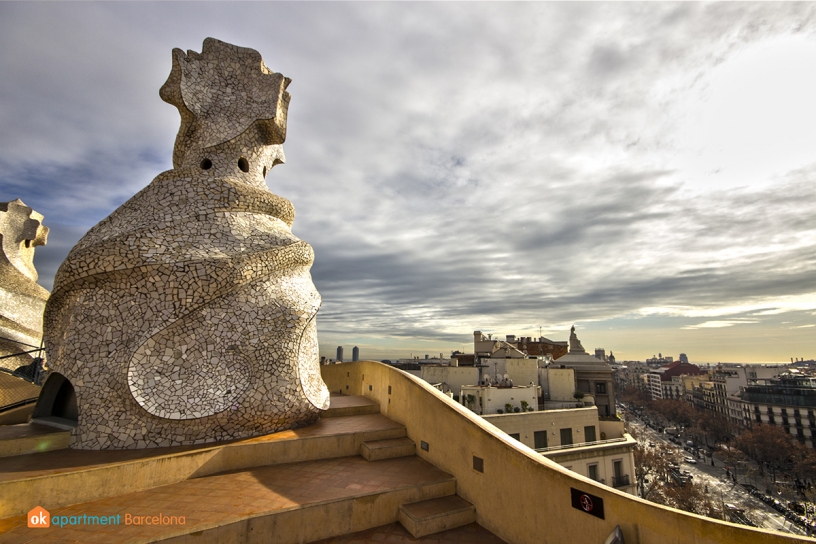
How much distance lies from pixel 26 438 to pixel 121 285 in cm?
284

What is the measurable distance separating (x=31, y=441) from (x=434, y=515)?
6853 millimetres

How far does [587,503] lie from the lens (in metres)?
3.91

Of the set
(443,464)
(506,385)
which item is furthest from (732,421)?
(443,464)

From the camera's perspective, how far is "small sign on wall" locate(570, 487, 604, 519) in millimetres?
3799

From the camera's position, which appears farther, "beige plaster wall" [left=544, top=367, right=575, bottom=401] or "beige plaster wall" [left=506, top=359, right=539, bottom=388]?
"beige plaster wall" [left=506, top=359, right=539, bottom=388]

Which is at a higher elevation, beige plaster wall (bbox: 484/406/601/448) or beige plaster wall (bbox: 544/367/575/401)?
beige plaster wall (bbox: 544/367/575/401)

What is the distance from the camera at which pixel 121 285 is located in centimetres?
743

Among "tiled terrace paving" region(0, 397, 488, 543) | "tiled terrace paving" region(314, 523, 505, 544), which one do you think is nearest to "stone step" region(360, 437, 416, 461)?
"tiled terrace paving" region(0, 397, 488, 543)

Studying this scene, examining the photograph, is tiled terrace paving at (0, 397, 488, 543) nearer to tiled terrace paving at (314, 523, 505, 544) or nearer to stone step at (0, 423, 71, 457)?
tiled terrace paving at (314, 523, 505, 544)

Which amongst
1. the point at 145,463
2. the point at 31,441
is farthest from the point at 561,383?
the point at 31,441

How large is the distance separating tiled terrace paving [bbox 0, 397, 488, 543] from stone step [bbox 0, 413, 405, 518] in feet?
0.09

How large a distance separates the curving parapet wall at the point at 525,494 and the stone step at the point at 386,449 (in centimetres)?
19

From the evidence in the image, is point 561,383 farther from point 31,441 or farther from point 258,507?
point 31,441

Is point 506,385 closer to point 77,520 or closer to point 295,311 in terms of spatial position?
point 295,311
